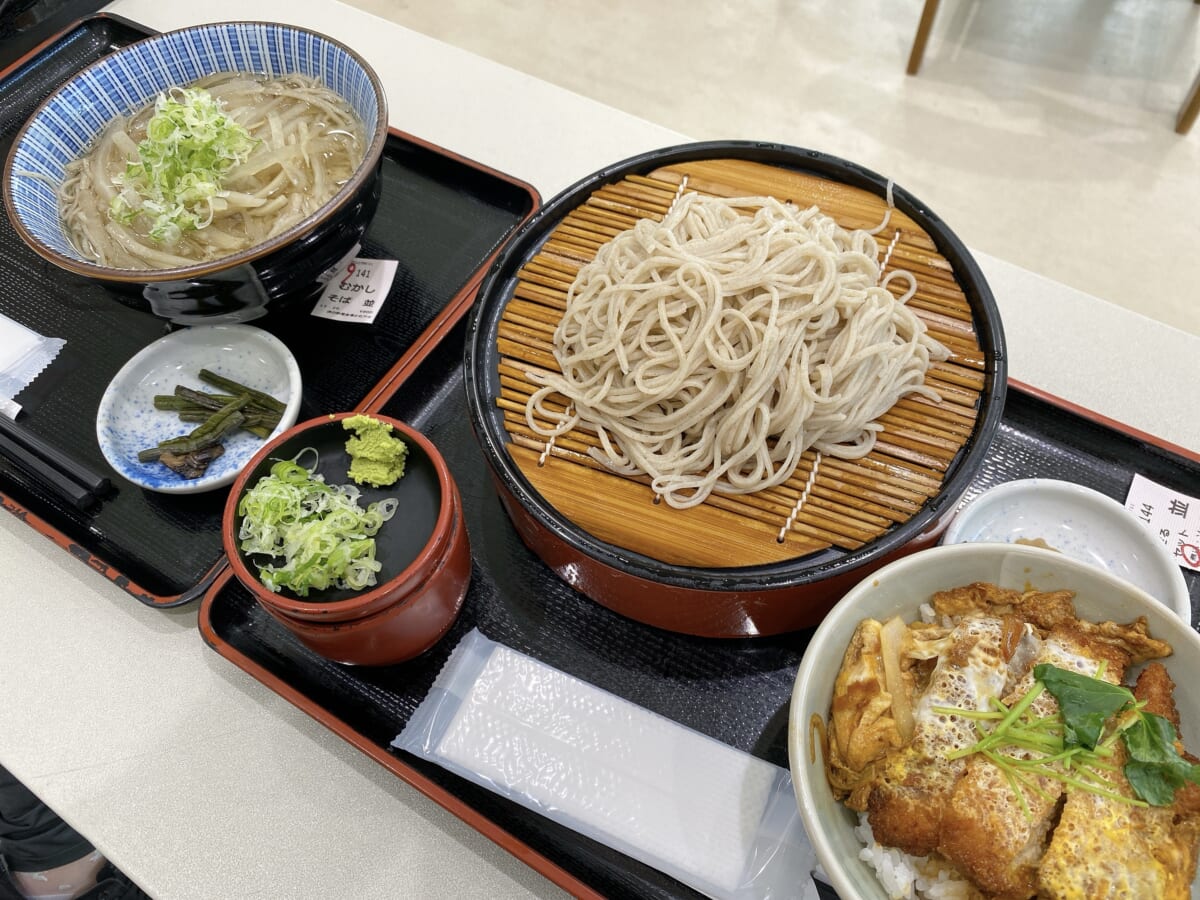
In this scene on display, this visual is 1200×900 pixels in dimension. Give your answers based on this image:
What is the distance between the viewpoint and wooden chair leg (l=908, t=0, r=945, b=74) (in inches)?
142

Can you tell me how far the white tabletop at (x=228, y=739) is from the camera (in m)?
1.52

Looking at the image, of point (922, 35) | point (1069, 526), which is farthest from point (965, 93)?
point (1069, 526)

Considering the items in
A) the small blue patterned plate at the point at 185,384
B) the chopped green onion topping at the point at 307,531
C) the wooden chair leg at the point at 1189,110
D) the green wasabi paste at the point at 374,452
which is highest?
the wooden chair leg at the point at 1189,110

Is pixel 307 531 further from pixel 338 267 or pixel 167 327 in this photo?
pixel 167 327

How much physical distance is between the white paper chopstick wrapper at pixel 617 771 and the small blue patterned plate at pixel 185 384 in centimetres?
73

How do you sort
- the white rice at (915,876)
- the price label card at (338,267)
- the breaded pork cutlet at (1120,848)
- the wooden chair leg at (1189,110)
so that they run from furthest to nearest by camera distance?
the wooden chair leg at (1189,110) < the price label card at (338,267) < the white rice at (915,876) < the breaded pork cutlet at (1120,848)

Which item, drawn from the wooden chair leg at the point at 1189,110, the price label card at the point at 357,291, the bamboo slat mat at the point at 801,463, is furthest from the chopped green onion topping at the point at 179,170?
the wooden chair leg at the point at 1189,110

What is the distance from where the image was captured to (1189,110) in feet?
11.8

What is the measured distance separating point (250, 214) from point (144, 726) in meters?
1.16

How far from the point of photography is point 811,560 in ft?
4.70

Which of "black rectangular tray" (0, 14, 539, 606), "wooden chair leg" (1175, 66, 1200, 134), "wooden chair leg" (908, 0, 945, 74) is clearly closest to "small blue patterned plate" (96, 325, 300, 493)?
"black rectangular tray" (0, 14, 539, 606)

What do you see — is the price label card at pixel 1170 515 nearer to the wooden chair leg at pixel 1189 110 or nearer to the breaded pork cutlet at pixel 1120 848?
the breaded pork cutlet at pixel 1120 848

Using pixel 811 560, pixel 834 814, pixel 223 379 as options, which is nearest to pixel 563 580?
pixel 811 560

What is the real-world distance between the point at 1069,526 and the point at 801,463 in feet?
1.78
